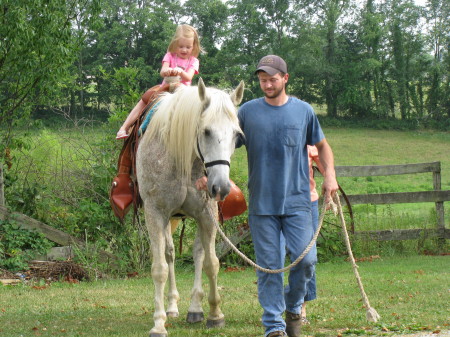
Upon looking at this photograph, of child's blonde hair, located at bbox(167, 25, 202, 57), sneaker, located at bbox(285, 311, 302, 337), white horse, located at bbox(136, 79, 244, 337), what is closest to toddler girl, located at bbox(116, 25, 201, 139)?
child's blonde hair, located at bbox(167, 25, 202, 57)

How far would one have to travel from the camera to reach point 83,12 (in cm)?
1083

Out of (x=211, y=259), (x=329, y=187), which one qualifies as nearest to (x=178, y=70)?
(x=211, y=259)

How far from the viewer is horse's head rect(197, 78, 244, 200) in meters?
4.70

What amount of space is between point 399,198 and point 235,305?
5.83 m

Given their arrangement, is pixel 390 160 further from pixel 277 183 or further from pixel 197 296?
pixel 277 183

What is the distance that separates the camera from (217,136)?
16.0 ft

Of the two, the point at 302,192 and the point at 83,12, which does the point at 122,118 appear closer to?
the point at 83,12

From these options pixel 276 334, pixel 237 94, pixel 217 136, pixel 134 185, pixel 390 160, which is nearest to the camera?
pixel 276 334

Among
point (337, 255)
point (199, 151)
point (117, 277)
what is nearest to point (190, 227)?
point (117, 277)

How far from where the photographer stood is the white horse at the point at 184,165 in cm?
498

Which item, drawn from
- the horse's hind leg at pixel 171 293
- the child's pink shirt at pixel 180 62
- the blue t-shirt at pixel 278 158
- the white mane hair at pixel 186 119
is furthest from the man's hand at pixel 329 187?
the child's pink shirt at pixel 180 62

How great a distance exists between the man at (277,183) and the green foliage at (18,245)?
5.36 m

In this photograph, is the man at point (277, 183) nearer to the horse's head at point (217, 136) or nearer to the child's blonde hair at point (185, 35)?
the horse's head at point (217, 136)

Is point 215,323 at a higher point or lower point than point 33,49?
lower
